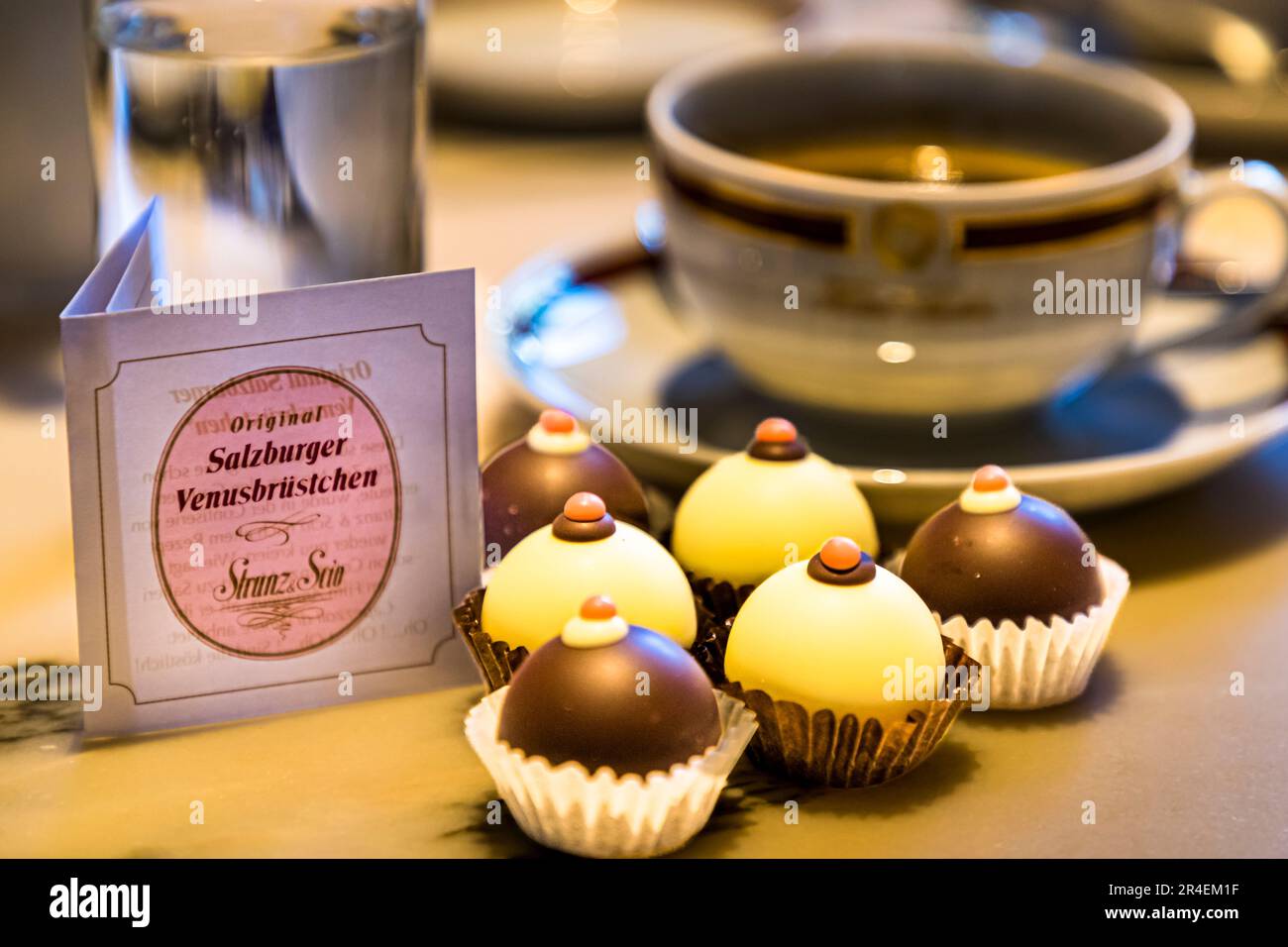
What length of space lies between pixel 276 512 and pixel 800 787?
234mm

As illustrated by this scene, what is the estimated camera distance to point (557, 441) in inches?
28.0

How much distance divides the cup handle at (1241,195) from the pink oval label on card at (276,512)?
0.46 meters

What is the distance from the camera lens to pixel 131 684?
0.64 metres

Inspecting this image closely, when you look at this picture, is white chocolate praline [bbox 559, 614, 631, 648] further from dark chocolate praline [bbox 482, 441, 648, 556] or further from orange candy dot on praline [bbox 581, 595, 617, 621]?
dark chocolate praline [bbox 482, 441, 648, 556]

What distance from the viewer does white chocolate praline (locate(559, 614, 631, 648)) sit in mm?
556

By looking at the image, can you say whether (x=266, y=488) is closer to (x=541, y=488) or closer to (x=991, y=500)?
(x=541, y=488)

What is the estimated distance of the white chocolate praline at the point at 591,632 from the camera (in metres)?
0.56

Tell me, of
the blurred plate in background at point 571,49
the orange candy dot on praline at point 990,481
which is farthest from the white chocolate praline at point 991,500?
the blurred plate in background at point 571,49

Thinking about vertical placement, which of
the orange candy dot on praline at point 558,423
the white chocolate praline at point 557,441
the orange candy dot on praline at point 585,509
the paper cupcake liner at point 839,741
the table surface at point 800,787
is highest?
the orange candy dot on praline at point 585,509

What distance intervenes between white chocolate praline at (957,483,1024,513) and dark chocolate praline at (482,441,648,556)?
0.47ft

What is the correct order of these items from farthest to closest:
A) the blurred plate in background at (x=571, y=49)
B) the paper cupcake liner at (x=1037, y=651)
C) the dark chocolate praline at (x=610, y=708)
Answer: the blurred plate in background at (x=571, y=49) < the paper cupcake liner at (x=1037, y=651) < the dark chocolate praline at (x=610, y=708)

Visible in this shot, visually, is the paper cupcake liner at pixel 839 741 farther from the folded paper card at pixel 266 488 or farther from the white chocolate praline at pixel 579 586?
the folded paper card at pixel 266 488

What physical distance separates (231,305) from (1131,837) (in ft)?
1.29
